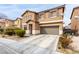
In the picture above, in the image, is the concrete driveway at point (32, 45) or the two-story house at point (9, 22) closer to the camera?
the concrete driveway at point (32, 45)

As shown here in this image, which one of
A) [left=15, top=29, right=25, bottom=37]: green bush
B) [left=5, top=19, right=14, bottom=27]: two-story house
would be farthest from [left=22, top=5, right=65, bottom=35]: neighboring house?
[left=5, top=19, right=14, bottom=27]: two-story house

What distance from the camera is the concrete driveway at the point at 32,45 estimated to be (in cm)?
281

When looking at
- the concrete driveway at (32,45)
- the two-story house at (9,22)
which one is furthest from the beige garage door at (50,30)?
the two-story house at (9,22)

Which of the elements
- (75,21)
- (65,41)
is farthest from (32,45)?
(75,21)

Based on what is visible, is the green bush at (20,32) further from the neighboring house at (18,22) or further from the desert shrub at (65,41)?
the desert shrub at (65,41)

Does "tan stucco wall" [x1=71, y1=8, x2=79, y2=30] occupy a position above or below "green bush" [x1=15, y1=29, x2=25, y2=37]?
above

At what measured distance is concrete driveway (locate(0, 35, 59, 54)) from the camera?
2807 millimetres

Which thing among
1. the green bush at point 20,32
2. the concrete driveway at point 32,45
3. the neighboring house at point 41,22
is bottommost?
the concrete driveway at point 32,45

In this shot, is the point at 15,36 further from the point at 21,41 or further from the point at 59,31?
the point at 59,31

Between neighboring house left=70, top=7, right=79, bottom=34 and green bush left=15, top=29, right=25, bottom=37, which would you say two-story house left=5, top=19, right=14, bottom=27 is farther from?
neighboring house left=70, top=7, right=79, bottom=34

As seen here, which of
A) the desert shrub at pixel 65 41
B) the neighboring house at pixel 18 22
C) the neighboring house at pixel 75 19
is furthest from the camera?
the neighboring house at pixel 18 22

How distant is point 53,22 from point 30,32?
22.9 inches

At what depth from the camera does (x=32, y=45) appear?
289cm

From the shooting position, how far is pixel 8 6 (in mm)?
2859
